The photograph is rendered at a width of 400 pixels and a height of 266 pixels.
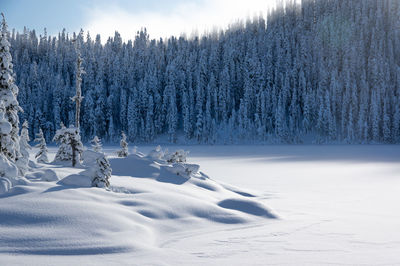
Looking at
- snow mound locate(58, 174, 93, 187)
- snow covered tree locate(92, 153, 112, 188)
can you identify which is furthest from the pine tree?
snow covered tree locate(92, 153, 112, 188)

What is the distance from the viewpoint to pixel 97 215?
7059 mm

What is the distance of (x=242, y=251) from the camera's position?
21.0 ft

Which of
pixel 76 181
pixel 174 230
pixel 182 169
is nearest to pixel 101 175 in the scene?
pixel 76 181

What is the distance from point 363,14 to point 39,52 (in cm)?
15142

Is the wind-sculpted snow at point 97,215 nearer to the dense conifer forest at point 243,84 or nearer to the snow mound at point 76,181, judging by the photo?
the snow mound at point 76,181

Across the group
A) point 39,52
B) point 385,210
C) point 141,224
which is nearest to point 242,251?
point 141,224

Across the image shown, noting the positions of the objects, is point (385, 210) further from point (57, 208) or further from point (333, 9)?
point (333, 9)

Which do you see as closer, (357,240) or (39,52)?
(357,240)

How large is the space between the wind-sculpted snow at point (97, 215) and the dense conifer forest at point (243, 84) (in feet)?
294

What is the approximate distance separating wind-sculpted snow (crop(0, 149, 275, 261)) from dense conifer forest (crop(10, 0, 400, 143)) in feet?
294

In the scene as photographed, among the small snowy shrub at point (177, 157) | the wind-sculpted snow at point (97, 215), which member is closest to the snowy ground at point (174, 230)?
the wind-sculpted snow at point (97, 215)

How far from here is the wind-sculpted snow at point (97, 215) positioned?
586 centimetres

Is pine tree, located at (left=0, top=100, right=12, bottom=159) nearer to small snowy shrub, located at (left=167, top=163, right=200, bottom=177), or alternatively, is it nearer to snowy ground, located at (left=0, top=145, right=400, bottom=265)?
snowy ground, located at (left=0, top=145, right=400, bottom=265)

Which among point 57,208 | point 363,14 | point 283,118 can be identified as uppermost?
point 363,14
